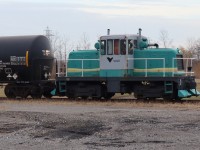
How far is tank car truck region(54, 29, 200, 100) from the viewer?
2250cm

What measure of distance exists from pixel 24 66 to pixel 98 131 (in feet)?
47.0

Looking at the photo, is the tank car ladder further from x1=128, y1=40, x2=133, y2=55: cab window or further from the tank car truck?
x1=128, y1=40, x2=133, y2=55: cab window

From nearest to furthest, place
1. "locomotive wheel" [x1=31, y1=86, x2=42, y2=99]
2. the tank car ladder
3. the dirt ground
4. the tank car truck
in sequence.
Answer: the dirt ground
the tank car ladder
the tank car truck
"locomotive wheel" [x1=31, y1=86, x2=42, y2=99]

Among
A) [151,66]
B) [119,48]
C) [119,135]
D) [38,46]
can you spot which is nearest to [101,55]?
[119,48]

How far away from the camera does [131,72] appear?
23.5 meters

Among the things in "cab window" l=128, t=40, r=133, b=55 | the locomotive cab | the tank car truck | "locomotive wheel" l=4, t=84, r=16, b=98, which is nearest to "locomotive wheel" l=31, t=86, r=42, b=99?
"locomotive wheel" l=4, t=84, r=16, b=98

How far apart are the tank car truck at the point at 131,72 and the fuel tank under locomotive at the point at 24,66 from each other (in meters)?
1.82

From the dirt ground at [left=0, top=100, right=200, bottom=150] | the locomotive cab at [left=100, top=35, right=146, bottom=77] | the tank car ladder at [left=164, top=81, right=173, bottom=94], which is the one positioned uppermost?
the locomotive cab at [left=100, top=35, right=146, bottom=77]

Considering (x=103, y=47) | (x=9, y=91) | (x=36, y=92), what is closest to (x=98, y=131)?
(x=103, y=47)

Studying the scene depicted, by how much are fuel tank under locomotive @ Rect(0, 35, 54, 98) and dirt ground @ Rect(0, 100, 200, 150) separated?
950 cm

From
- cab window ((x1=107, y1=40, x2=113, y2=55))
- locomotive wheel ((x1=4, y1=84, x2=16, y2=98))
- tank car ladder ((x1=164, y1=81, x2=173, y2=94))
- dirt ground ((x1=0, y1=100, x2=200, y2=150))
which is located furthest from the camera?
locomotive wheel ((x1=4, y1=84, x2=16, y2=98))

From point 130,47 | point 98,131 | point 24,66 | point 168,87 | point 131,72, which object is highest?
point 130,47

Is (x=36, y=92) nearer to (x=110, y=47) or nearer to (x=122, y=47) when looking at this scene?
(x=110, y=47)

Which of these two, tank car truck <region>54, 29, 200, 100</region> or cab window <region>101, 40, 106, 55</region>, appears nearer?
tank car truck <region>54, 29, 200, 100</region>
